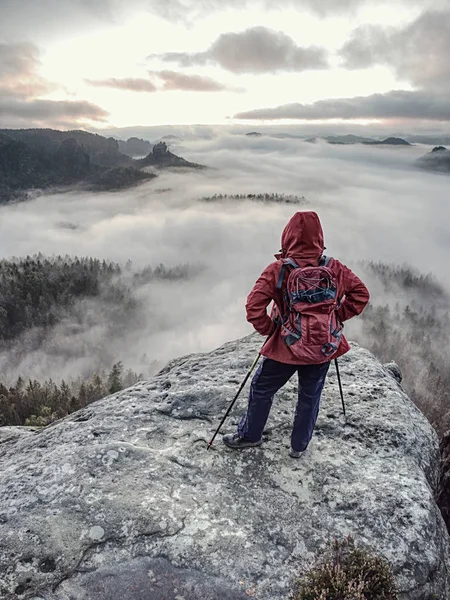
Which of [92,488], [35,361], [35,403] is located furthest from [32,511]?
[35,361]

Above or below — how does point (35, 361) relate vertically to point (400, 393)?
below

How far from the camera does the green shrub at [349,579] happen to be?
506 cm

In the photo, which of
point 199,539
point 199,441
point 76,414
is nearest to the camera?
point 199,539

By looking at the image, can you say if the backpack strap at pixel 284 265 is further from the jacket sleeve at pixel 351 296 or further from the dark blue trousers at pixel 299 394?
the dark blue trousers at pixel 299 394

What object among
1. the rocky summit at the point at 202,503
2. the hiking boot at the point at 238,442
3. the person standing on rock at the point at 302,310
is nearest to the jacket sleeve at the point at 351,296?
the person standing on rock at the point at 302,310

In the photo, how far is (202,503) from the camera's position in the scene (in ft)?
22.1

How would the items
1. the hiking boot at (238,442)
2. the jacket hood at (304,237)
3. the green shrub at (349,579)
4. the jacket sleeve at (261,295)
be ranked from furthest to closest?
the hiking boot at (238,442)
the jacket sleeve at (261,295)
the jacket hood at (304,237)
the green shrub at (349,579)

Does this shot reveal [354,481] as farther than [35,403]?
No

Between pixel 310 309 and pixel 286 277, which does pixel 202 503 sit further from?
pixel 286 277

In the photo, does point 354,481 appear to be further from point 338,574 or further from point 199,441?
point 199,441

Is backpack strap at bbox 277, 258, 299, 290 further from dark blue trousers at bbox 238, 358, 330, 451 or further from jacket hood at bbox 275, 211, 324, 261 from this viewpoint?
dark blue trousers at bbox 238, 358, 330, 451

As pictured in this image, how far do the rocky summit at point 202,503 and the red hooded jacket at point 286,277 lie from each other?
2242 mm

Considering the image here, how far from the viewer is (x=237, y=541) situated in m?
6.18

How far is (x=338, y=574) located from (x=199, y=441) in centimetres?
354
